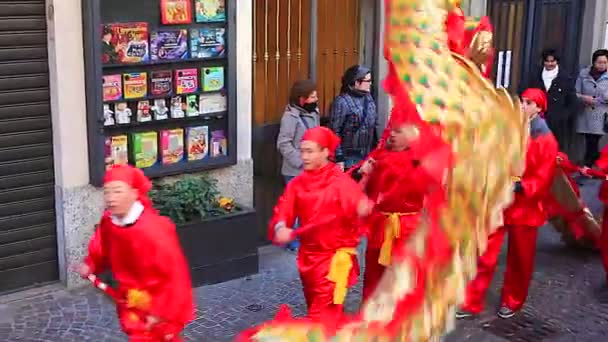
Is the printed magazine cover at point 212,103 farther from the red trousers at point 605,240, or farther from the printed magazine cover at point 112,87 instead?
the red trousers at point 605,240

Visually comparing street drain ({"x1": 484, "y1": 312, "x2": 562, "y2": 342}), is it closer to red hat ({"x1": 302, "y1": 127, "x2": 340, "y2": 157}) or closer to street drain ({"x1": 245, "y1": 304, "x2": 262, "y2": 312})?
street drain ({"x1": 245, "y1": 304, "x2": 262, "y2": 312})

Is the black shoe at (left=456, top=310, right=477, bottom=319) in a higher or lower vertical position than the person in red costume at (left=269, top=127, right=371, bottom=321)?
lower

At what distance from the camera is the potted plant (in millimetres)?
7699

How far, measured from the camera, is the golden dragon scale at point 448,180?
14.4 feet

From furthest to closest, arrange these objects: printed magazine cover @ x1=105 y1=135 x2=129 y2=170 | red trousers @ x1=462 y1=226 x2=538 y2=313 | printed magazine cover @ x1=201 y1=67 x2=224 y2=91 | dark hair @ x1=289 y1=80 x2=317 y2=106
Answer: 1. dark hair @ x1=289 y1=80 x2=317 y2=106
2. printed magazine cover @ x1=201 y1=67 x2=224 y2=91
3. printed magazine cover @ x1=105 y1=135 x2=129 y2=170
4. red trousers @ x1=462 y1=226 x2=538 y2=313

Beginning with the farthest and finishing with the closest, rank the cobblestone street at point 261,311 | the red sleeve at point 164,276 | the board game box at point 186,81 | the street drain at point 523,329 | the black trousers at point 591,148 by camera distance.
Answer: the black trousers at point 591,148 → the board game box at point 186,81 → the street drain at point 523,329 → the cobblestone street at point 261,311 → the red sleeve at point 164,276

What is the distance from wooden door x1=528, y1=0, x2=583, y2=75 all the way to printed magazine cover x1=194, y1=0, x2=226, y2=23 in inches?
205

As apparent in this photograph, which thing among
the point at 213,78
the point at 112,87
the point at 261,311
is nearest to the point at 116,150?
the point at 112,87

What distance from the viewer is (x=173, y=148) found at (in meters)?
8.05

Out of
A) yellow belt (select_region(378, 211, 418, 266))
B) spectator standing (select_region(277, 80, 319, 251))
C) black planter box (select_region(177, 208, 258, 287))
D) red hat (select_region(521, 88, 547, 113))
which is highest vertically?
red hat (select_region(521, 88, 547, 113))

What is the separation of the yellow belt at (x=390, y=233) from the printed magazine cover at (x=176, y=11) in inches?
102

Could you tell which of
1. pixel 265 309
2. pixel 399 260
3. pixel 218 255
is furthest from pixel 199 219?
pixel 399 260

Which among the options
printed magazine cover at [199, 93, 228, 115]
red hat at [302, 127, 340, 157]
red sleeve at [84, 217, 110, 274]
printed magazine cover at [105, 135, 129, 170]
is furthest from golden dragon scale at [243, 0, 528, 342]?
printed magazine cover at [199, 93, 228, 115]

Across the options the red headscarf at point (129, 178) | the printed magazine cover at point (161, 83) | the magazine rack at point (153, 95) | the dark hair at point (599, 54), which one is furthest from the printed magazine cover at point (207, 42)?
the dark hair at point (599, 54)
